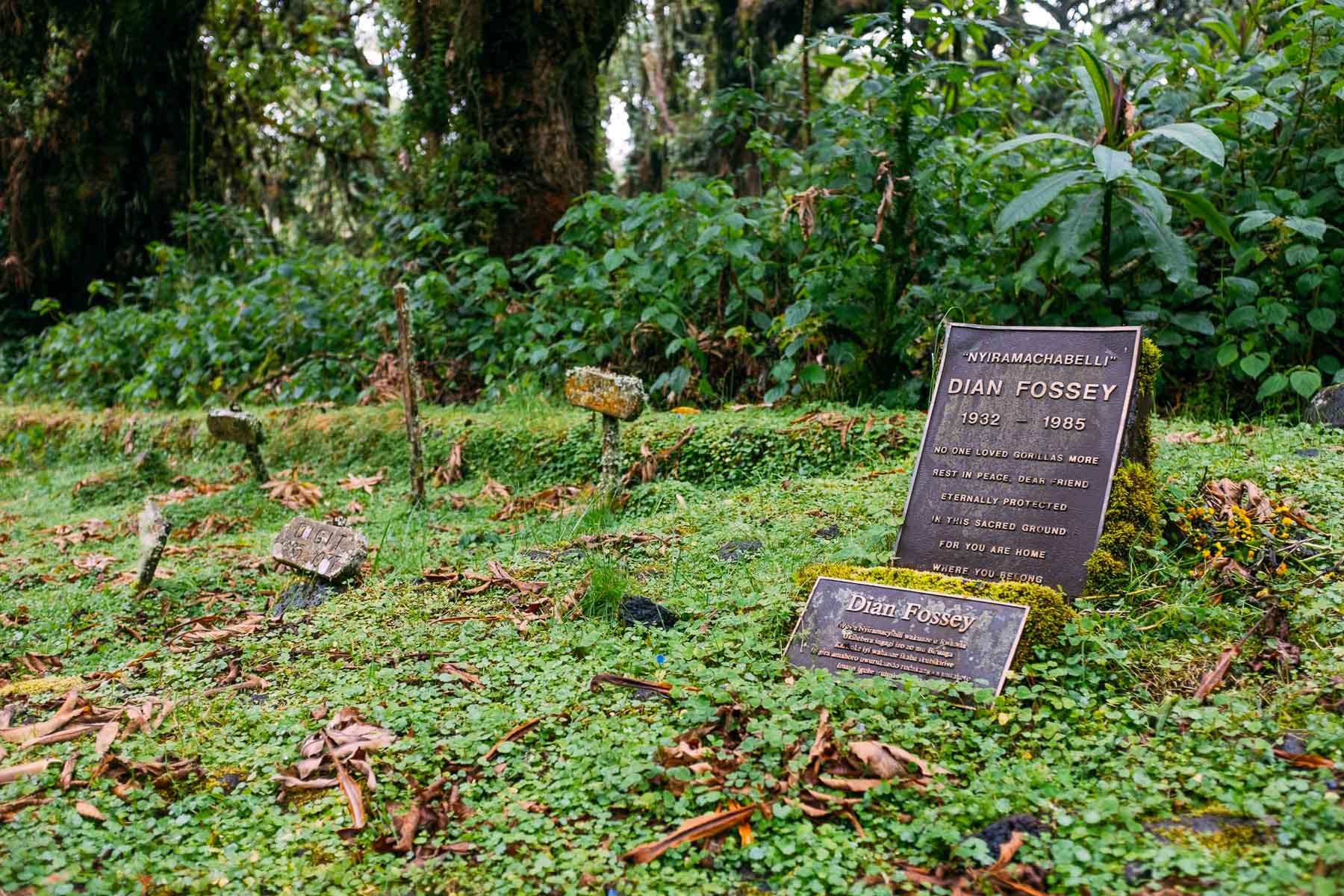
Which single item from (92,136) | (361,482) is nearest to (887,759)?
(361,482)

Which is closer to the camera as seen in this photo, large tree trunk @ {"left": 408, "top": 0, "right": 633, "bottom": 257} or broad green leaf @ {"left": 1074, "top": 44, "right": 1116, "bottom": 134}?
broad green leaf @ {"left": 1074, "top": 44, "right": 1116, "bottom": 134}

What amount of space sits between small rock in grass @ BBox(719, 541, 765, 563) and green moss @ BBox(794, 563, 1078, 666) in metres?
0.64

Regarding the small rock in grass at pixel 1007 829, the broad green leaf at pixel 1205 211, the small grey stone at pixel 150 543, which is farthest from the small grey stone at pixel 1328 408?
the small grey stone at pixel 150 543

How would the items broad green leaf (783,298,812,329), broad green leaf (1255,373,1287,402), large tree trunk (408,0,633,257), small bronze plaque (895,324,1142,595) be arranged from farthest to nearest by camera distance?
large tree trunk (408,0,633,257) → broad green leaf (783,298,812,329) → broad green leaf (1255,373,1287,402) → small bronze plaque (895,324,1142,595)

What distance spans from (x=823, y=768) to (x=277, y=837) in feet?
5.16

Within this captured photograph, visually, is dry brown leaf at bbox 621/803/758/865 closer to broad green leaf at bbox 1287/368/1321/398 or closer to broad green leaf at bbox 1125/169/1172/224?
broad green leaf at bbox 1125/169/1172/224

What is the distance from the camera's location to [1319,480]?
178 inches

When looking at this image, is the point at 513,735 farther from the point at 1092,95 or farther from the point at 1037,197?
the point at 1092,95

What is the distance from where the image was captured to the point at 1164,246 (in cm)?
571

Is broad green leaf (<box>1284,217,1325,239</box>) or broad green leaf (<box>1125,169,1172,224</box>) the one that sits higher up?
broad green leaf (<box>1125,169,1172,224</box>)

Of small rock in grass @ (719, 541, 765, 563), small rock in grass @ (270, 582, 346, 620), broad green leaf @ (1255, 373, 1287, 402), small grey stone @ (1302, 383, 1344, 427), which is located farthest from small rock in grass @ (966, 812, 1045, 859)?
broad green leaf @ (1255, 373, 1287, 402)

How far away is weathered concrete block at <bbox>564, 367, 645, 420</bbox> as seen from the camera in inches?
223

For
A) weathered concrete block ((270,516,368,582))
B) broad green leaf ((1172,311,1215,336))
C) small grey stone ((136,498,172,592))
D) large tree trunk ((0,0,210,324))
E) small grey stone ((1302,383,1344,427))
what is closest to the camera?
weathered concrete block ((270,516,368,582))

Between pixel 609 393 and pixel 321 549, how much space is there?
5.75ft
